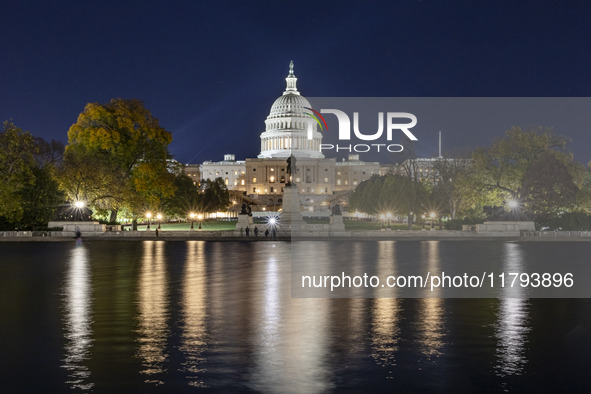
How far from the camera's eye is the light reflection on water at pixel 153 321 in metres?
12.6

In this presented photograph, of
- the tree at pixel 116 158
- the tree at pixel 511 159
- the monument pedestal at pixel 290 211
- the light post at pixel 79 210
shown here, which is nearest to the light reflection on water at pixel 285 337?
the tree at pixel 116 158

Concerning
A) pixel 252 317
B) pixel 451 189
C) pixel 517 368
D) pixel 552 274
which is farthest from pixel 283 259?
pixel 451 189

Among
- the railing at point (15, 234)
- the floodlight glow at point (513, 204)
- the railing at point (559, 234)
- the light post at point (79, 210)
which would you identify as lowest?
the railing at point (15, 234)

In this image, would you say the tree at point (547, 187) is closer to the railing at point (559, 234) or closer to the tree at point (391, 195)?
the railing at point (559, 234)

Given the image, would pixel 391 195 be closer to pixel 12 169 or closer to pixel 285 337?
pixel 12 169

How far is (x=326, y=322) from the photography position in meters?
17.1

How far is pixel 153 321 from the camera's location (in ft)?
56.1

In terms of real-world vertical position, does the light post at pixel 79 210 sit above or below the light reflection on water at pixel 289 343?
above

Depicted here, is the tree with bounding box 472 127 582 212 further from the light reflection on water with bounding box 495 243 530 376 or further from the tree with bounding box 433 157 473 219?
the light reflection on water with bounding box 495 243 530 376

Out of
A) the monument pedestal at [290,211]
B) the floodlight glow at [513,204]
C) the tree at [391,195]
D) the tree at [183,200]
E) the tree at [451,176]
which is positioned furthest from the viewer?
the tree at [391,195]

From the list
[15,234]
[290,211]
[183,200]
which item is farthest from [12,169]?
[183,200]

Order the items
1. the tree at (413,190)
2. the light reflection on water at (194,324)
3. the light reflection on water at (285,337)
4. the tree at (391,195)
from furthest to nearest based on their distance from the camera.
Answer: the tree at (391,195) → the tree at (413,190) → the light reflection on water at (194,324) → the light reflection on water at (285,337)

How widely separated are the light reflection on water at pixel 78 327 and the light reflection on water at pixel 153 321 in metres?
1.04

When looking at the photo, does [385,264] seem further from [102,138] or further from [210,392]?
[102,138]
